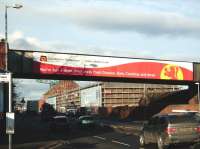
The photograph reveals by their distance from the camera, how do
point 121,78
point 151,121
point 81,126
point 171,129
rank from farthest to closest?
point 121,78 < point 81,126 < point 151,121 < point 171,129

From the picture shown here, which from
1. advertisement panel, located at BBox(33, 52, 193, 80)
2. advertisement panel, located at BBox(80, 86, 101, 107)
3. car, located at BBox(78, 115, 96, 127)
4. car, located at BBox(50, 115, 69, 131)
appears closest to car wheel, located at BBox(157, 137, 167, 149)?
car, located at BBox(50, 115, 69, 131)

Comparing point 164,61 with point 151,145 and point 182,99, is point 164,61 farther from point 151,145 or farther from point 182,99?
point 151,145

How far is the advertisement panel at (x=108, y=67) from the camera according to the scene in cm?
5853

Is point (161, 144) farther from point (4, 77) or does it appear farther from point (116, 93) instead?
point (116, 93)

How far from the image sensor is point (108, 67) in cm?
6206

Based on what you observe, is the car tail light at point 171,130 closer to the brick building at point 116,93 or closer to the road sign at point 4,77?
the road sign at point 4,77

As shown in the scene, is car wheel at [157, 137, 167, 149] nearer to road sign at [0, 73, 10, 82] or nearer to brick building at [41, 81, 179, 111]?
road sign at [0, 73, 10, 82]

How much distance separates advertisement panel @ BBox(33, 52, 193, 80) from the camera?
5853 centimetres

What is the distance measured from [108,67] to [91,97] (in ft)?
271

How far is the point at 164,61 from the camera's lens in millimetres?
66125

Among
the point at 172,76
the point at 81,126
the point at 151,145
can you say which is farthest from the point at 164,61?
the point at 151,145

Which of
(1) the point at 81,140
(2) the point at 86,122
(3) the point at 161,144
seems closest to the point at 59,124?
(2) the point at 86,122

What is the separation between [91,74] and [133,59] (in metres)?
6.12

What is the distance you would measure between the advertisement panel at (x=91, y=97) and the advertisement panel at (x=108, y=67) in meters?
68.3
